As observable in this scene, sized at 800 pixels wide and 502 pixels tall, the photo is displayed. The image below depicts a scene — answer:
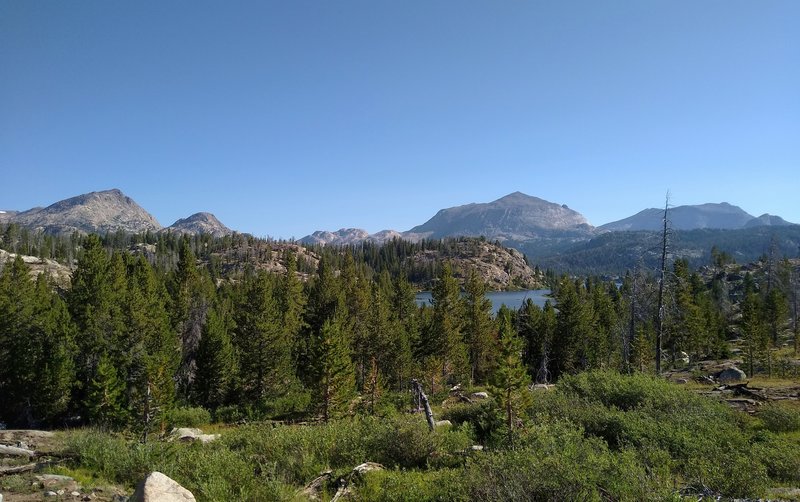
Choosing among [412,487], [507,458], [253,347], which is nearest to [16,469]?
[412,487]

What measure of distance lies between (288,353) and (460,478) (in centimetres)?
3991

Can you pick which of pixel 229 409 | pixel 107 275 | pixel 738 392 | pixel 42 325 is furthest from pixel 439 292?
pixel 42 325

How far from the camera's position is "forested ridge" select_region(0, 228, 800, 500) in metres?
10.9

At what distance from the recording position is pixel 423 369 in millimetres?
46406

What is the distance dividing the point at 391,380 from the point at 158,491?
42.6 m

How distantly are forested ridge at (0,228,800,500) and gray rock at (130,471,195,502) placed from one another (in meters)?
0.66

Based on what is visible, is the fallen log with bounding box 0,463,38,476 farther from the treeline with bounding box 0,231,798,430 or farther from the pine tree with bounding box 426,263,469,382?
the pine tree with bounding box 426,263,469,382

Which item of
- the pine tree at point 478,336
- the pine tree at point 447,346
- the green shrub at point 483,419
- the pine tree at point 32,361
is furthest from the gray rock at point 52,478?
the pine tree at point 478,336

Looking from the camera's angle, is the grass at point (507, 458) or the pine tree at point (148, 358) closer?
the grass at point (507, 458)

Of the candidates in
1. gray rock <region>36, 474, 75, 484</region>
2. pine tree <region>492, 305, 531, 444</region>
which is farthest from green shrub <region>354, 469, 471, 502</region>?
pine tree <region>492, 305, 531, 444</region>

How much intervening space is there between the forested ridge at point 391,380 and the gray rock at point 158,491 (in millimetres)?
659

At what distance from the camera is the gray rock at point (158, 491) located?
334 inches

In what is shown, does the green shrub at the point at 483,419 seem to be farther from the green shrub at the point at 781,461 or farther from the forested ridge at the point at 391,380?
the green shrub at the point at 781,461

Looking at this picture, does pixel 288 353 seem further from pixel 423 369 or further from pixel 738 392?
pixel 738 392
